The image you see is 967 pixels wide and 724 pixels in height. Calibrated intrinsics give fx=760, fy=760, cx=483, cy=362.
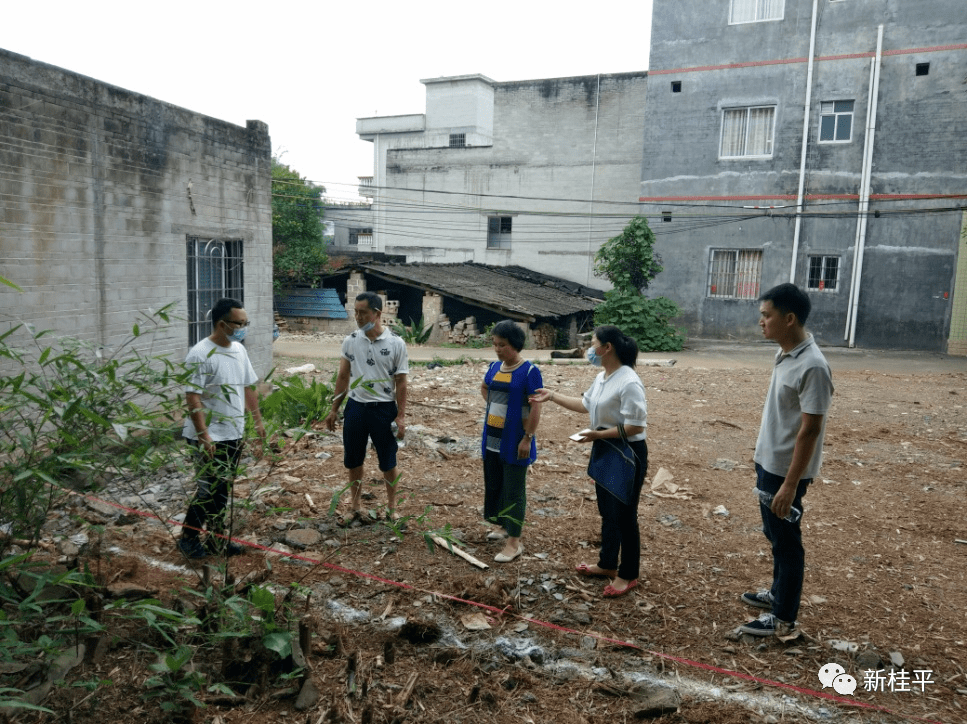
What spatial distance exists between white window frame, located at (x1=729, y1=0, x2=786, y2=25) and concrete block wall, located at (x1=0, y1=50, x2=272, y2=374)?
1547 cm

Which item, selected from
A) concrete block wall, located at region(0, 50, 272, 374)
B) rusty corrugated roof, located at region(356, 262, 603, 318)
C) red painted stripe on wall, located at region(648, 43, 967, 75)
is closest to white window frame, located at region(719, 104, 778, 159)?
red painted stripe on wall, located at region(648, 43, 967, 75)

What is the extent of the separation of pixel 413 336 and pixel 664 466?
14.0 m

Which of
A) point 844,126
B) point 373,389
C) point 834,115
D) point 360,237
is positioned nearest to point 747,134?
point 834,115

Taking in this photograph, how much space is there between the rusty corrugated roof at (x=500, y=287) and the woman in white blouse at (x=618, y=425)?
15.2 m

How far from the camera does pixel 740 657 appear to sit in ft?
12.3

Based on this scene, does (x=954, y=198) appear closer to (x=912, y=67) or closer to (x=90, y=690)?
(x=912, y=67)

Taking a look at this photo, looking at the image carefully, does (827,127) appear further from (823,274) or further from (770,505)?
(770,505)

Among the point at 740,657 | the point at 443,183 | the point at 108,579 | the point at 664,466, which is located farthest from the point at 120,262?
the point at 443,183

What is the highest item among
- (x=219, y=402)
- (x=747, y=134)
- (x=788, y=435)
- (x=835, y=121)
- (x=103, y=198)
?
(x=835, y=121)

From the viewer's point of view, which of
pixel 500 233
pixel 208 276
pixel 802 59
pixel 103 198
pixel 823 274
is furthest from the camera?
pixel 500 233

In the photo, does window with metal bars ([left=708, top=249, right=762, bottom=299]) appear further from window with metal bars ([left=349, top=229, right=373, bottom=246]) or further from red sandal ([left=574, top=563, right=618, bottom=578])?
window with metal bars ([left=349, top=229, right=373, bottom=246])

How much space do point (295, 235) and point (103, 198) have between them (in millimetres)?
17080

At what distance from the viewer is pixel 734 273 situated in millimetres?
21281

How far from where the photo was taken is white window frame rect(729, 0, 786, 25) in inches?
798
